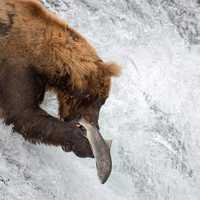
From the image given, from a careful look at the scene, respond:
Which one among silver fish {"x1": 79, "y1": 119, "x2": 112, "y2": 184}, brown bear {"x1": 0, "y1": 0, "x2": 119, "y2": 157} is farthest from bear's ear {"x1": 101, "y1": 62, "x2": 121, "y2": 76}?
silver fish {"x1": 79, "y1": 119, "x2": 112, "y2": 184}

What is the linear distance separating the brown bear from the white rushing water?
0.28 meters

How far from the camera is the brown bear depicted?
4.22m

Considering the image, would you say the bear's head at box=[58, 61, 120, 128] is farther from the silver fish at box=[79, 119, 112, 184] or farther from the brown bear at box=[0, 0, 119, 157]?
the silver fish at box=[79, 119, 112, 184]

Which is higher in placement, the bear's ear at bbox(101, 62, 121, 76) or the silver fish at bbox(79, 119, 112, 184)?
→ the bear's ear at bbox(101, 62, 121, 76)

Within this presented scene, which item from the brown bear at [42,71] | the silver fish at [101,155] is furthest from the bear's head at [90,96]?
the silver fish at [101,155]

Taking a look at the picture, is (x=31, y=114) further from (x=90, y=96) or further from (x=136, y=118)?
(x=136, y=118)

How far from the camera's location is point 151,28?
6324 mm

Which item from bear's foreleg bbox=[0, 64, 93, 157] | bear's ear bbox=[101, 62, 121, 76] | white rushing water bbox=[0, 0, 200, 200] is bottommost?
white rushing water bbox=[0, 0, 200, 200]

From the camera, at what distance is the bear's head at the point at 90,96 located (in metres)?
4.22

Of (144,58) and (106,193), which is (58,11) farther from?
(106,193)

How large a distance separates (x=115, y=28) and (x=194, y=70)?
2.64 feet

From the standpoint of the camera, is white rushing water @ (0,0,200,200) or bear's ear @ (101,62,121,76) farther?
white rushing water @ (0,0,200,200)

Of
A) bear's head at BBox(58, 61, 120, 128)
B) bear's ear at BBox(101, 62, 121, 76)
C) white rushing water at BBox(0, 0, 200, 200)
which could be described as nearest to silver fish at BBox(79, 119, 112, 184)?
bear's head at BBox(58, 61, 120, 128)

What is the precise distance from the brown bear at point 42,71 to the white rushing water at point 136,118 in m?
0.28
